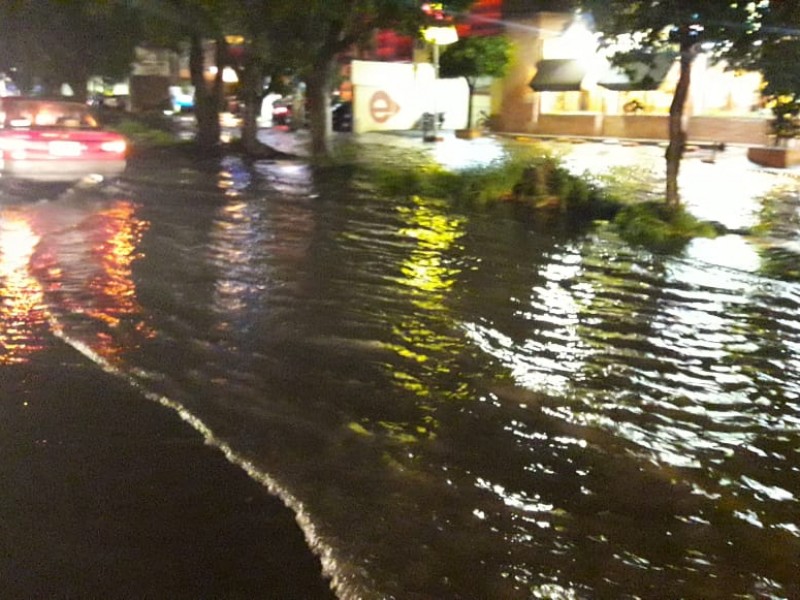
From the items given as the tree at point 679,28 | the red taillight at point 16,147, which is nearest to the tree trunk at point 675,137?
the tree at point 679,28

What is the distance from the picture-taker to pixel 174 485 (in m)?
4.72

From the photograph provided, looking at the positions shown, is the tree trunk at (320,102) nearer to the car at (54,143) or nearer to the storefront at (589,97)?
the car at (54,143)

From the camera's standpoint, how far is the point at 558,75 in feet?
114

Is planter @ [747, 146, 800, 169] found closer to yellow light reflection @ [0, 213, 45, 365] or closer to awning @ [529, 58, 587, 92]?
awning @ [529, 58, 587, 92]

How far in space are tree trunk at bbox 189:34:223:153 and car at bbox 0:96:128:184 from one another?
1095 centimetres

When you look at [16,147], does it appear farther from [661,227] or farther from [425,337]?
[661,227]

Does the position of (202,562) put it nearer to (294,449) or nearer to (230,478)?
(230,478)

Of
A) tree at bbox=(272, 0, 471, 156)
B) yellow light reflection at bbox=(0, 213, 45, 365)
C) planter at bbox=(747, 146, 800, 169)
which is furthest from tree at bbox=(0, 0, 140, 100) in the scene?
yellow light reflection at bbox=(0, 213, 45, 365)

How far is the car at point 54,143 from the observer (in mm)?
14711

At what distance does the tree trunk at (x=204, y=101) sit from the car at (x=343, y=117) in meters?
11.9

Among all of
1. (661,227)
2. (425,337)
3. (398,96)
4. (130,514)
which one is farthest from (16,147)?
(398,96)

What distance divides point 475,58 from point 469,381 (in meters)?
28.6

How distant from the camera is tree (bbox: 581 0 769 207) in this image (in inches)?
448

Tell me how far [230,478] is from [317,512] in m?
0.63
